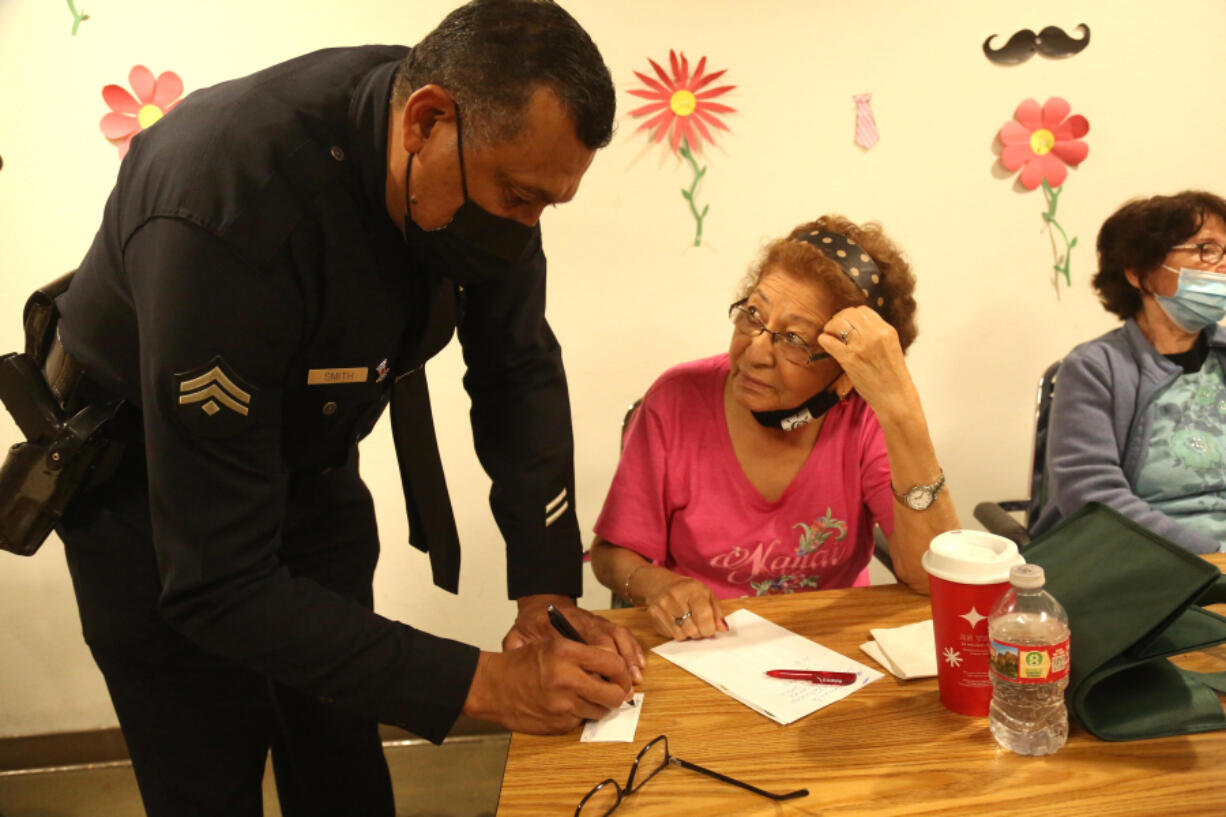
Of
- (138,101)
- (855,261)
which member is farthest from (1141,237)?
(138,101)

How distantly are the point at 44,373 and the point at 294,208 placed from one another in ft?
1.73

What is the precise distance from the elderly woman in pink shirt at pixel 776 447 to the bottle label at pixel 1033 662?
1.95ft

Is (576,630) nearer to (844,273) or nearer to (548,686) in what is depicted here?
(548,686)

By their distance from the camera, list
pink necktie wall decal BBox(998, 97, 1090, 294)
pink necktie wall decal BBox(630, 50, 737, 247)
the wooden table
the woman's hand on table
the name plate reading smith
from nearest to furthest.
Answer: the wooden table < the name plate reading smith < the woman's hand on table < pink necktie wall decal BBox(630, 50, 737, 247) < pink necktie wall decal BBox(998, 97, 1090, 294)

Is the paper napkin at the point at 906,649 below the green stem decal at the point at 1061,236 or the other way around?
below

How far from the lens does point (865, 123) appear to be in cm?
252

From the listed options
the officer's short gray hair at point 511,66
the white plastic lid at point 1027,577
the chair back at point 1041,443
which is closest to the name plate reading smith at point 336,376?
the officer's short gray hair at point 511,66

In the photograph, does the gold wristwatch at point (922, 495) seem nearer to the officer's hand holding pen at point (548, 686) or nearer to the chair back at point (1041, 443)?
the officer's hand holding pen at point (548, 686)

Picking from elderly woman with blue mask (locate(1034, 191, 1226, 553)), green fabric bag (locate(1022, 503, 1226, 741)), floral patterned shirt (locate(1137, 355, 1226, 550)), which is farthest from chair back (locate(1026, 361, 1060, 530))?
green fabric bag (locate(1022, 503, 1226, 741))

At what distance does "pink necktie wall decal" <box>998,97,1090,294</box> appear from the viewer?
2.55m

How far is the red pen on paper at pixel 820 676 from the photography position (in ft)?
3.97

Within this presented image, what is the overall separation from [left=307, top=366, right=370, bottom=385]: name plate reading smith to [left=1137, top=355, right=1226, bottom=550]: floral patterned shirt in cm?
190

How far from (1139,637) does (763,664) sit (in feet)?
1.55

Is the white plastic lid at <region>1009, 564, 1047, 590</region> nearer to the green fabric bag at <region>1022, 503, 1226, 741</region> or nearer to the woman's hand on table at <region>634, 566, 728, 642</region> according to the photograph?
the green fabric bag at <region>1022, 503, 1226, 741</region>
